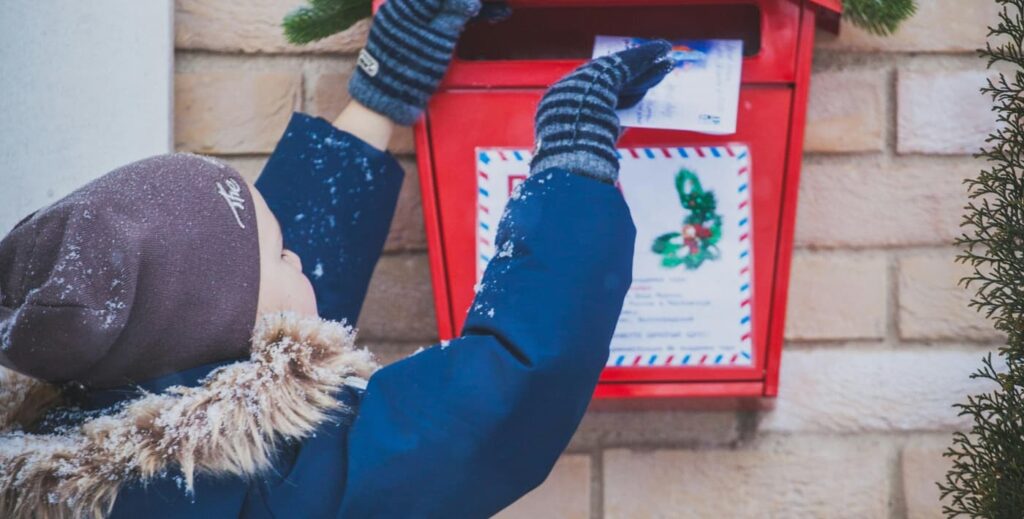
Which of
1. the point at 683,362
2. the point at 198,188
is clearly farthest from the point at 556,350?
the point at 198,188

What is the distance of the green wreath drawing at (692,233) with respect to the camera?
116 cm

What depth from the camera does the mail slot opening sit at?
123cm

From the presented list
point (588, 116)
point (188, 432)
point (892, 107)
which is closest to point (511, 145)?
point (588, 116)

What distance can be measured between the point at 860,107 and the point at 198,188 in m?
0.96

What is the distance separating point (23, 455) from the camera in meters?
0.88

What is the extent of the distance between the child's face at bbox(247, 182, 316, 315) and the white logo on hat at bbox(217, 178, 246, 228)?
0.03 meters

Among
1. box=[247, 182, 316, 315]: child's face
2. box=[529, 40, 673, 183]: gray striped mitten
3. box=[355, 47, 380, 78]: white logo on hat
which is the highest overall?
box=[355, 47, 380, 78]: white logo on hat

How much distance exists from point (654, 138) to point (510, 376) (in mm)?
387

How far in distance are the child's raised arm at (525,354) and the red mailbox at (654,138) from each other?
0.39ft

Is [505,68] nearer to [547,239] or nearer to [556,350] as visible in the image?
[547,239]

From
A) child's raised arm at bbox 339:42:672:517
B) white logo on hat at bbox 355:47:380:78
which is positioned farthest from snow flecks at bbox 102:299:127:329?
white logo on hat at bbox 355:47:380:78

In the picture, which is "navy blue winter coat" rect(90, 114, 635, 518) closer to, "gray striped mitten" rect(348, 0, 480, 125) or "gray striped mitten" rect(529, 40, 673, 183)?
"gray striped mitten" rect(529, 40, 673, 183)

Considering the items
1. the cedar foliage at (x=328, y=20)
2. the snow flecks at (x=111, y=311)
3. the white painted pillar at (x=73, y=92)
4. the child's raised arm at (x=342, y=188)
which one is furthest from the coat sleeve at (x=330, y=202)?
the snow flecks at (x=111, y=311)

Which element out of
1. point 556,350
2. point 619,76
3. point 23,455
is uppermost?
point 619,76
